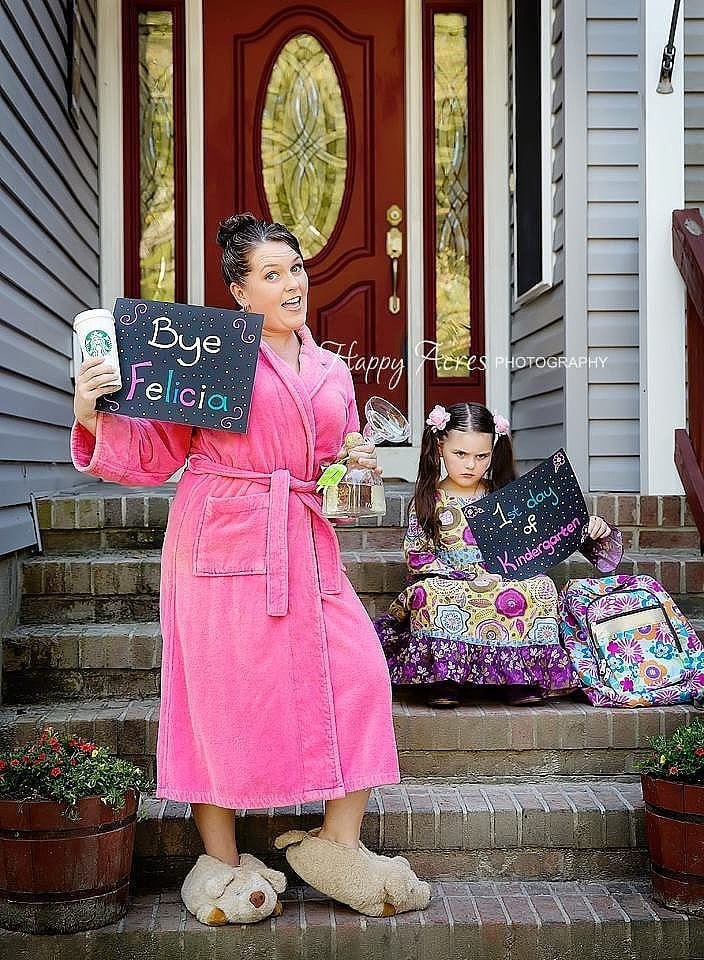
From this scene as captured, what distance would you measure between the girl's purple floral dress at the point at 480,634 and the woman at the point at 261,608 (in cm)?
66

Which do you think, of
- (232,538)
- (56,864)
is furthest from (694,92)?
(56,864)

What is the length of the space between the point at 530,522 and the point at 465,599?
29cm

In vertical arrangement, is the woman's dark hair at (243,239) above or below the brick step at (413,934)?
above

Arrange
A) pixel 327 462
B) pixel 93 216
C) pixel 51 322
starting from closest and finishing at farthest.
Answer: pixel 327 462, pixel 51 322, pixel 93 216

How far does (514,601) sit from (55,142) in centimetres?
256

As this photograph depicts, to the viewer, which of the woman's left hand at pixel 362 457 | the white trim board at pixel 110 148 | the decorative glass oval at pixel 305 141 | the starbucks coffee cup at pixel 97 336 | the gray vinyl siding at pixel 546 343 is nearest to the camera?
the starbucks coffee cup at pixel 97 336

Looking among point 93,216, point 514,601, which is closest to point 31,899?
point 514,601

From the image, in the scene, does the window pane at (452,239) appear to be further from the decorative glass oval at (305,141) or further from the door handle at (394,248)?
the decorative glass oval at (305,141)

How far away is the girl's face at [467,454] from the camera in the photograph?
3.64 metres

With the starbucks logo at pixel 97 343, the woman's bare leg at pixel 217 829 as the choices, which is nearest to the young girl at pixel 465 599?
the woman's bare leg at pixel 217 829

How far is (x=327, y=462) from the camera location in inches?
111

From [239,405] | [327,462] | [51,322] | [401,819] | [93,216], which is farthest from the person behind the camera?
[93,216]

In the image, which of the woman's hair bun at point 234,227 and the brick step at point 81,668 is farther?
the brick step at point 81,668

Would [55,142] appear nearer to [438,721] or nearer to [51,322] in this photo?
[51,322]
